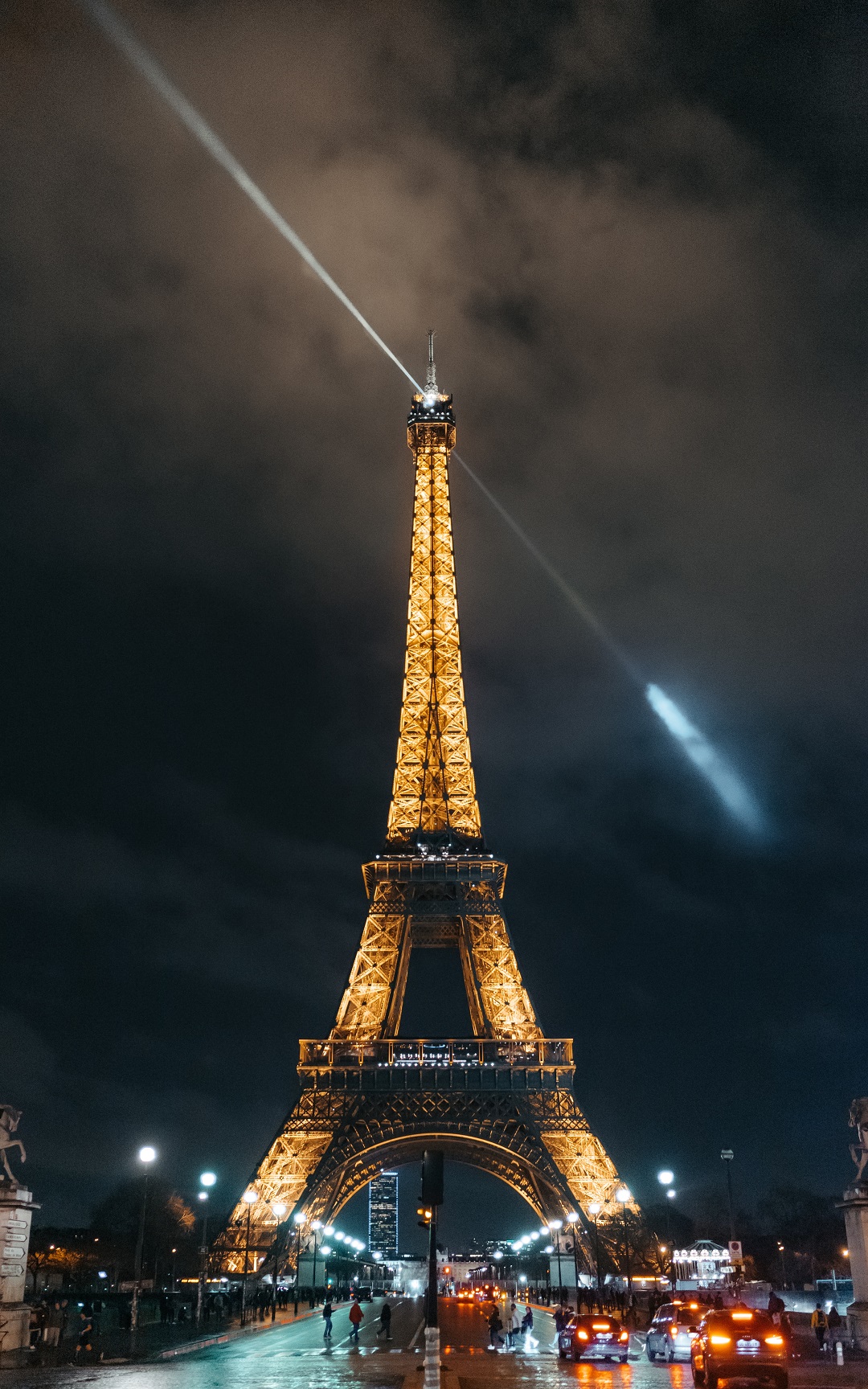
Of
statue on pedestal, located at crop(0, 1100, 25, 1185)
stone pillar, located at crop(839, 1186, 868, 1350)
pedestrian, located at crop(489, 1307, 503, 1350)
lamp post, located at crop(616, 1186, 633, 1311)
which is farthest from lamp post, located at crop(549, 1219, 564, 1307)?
statue on pedestal, located at crop(0, 1100, 25, 1185)

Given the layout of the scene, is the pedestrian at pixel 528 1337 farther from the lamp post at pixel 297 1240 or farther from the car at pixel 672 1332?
the lamp post at pixel 297 1240

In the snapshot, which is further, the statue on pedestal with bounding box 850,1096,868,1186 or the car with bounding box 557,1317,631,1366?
the car with bounding box 557,1317,631,1366

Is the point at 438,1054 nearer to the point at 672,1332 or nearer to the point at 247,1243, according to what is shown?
the point at 247,1243

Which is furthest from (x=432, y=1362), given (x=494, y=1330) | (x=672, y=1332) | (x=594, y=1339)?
(x=494, y=1330)

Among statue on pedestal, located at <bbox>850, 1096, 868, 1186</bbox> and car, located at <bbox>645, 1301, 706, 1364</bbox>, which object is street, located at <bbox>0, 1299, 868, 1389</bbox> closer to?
car, located at <bbox>645, 1301, 706, 1364</bbox>

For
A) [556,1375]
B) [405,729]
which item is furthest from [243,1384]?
[405,729]

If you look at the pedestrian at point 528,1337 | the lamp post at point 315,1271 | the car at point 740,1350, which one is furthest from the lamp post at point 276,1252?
the car at point 740,1350

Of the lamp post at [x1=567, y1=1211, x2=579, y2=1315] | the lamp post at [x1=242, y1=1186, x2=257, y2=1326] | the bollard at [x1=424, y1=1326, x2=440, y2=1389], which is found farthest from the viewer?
the lamp post at [x1=567, y1=1211, x2=579, y2=1315]

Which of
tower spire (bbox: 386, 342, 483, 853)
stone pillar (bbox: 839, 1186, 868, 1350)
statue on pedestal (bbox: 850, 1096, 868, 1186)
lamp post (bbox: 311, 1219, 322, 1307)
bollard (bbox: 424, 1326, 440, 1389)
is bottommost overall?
lamp post (bbox: 311, 1219, 322, 1307)
